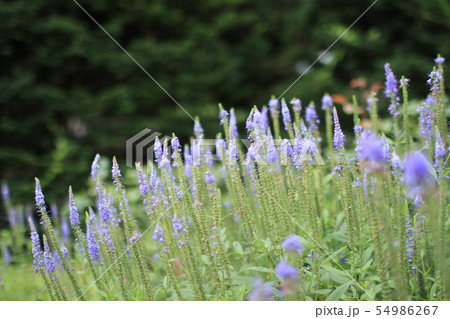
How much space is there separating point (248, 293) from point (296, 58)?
8831 mm

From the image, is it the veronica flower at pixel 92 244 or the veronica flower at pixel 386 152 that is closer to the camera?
the veronica flower at pixel 386 152

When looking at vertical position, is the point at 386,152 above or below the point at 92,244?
above

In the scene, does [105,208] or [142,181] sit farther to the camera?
[105,208]

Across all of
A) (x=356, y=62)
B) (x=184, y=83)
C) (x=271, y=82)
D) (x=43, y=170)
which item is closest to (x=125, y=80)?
(x=184, y=83)

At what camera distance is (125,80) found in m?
9.41

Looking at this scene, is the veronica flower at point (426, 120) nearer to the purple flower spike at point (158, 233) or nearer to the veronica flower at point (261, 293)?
the veronica flower at point (261, 293)

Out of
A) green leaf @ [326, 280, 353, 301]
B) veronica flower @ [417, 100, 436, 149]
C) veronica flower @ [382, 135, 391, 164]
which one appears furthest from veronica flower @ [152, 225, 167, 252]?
veronica flower @ [417, 100, 436, 149]

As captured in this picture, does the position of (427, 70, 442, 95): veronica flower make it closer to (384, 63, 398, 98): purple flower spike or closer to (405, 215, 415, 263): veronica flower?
(384, 63, 398, 98): purple flower spike

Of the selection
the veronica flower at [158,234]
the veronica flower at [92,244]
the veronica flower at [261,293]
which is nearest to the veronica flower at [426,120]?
the veronica flower at [261,293]

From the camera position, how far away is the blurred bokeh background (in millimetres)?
8055

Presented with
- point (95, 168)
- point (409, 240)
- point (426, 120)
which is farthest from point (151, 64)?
point (409, 240)

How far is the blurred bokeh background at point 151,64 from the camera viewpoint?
8055 millimetres

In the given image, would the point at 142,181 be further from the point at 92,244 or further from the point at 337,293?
the point at 337,293

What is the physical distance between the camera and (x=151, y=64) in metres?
9.26
